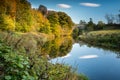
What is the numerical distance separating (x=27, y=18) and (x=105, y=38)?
12.3 m

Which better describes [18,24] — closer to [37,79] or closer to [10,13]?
[10,13]

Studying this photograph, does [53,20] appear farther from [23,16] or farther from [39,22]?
[23,16]

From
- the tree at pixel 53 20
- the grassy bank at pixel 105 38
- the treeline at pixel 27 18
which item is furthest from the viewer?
the tree at pixel 53 20

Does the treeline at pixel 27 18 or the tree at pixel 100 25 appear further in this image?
the tree at pixel 100 25

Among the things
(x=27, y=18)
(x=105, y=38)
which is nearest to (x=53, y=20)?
(x=105, y=38)

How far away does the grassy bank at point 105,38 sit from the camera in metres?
29.6

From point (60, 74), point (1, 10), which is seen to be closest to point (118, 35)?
point (1, 10)

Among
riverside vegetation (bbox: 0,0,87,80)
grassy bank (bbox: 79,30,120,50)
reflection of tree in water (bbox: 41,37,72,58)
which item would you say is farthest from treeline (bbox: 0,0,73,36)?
grassy bank (bbox: 79,30,120,50)

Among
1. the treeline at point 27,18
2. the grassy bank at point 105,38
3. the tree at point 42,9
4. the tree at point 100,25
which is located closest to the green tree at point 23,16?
the treeline at point 27,18

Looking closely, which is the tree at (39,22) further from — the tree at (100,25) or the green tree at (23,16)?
the tree at (100,25)

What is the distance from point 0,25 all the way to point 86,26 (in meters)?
25.7

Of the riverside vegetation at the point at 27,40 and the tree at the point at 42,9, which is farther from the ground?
the tree at the point at 42,9

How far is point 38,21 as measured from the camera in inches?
1144

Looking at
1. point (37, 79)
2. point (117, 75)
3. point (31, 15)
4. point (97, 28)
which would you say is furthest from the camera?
point (97, 28)
